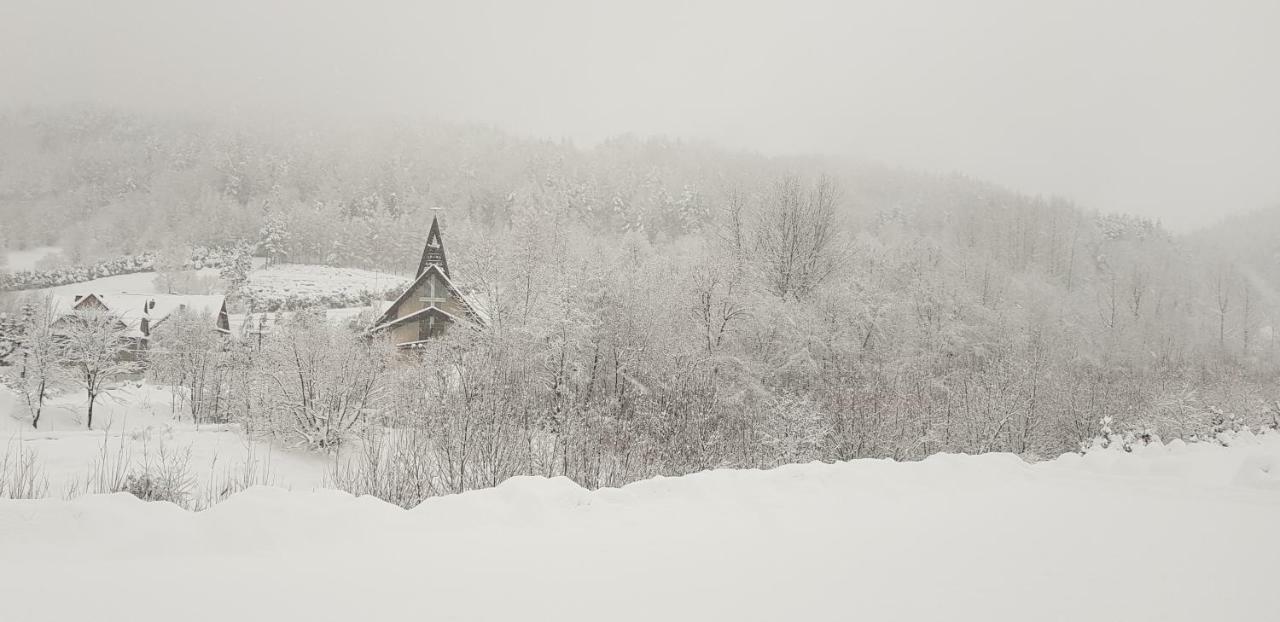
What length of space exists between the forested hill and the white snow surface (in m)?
7.52

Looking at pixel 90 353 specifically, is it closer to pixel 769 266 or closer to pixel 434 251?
pixel 434 251

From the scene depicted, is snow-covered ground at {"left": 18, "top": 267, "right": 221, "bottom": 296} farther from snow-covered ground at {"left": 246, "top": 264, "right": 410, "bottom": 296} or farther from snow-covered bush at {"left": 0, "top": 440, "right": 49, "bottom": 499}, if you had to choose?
snow-covered bush at {"left": 0, "top": 440, "right": 49, "bottom": 499}

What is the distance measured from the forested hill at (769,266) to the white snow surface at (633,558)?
7.52 m

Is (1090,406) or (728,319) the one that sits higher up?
(728,319)

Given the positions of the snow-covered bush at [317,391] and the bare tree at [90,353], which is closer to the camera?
the snow-covered bush at [317,391]

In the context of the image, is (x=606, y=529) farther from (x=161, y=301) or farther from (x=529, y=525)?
(x=161, y=301)

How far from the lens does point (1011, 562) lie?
4.08 m

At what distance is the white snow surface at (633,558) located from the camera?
3100 millimetres

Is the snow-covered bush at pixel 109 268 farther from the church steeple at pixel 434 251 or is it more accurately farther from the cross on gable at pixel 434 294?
the cross on gable at pixel 434 294

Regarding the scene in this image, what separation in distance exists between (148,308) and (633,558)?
64.6 m

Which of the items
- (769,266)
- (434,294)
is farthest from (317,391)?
(769,266)

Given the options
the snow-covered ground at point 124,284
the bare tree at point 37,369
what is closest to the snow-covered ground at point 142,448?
the bare tree at point 37,369

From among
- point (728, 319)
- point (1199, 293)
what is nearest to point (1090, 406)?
point (728, 319)

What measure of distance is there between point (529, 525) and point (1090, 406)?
2080cm
